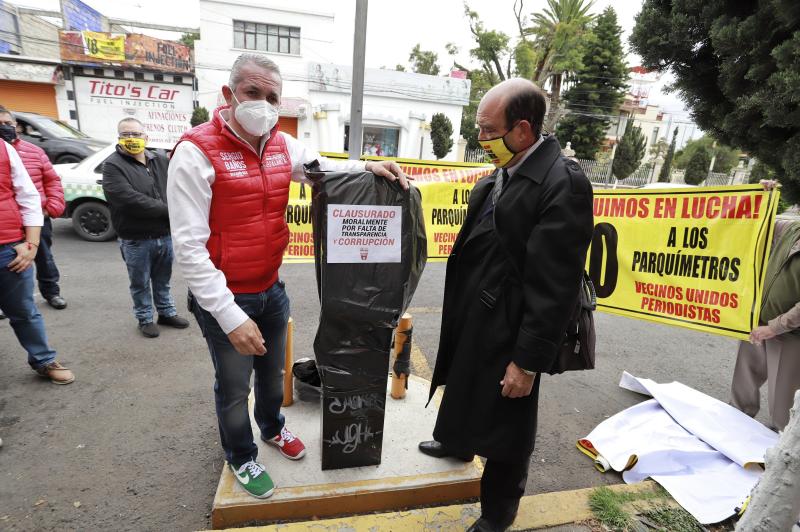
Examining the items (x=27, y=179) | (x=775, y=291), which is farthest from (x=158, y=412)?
(x=775, y=291)

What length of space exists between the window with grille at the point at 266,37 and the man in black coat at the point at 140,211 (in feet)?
73.7

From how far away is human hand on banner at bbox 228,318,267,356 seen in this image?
5.80ft

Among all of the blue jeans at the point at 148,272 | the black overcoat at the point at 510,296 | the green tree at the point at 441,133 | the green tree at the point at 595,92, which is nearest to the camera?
the black overcoat at the point at 510,296

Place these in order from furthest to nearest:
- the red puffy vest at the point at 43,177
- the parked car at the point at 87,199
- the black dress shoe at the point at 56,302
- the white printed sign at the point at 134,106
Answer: the white printed sign at the point at 134,106 → the parked car at the point at 87,199 → the black dress shoe at the point at 56,302 → the red puffy vest at the point at 43,177

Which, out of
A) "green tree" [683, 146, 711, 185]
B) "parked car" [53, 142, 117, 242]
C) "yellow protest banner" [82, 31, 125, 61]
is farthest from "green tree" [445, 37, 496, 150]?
"parked car" [53, 142, 117, 242]

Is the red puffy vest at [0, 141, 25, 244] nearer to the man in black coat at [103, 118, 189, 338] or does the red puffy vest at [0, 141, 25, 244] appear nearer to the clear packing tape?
the man in black coat at [103, 118, 189, 338]

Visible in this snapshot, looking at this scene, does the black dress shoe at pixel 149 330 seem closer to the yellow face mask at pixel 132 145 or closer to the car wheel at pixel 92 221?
Answer: the yellow face mask at pixel 132 145

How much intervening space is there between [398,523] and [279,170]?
182 cm

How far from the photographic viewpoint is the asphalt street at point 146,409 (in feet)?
7.48

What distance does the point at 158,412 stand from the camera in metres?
3.05

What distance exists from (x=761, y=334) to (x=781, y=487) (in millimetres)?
2031

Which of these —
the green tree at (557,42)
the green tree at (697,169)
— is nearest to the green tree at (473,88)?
the green tree at (557,42)

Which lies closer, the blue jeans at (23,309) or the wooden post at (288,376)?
the wooden post at (288,376)

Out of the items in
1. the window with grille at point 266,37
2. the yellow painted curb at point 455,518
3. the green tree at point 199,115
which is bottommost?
the yellow painted curb at point 455,518
